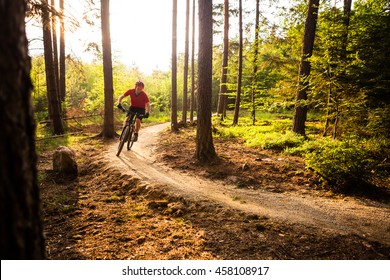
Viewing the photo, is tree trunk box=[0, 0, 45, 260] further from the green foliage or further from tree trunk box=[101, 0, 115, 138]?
tree trunk box=[101, 0, 115, 138]

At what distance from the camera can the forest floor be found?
3.51 m

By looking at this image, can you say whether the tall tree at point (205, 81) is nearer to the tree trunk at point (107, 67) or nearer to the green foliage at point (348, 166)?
the green foliage at point (348, 166)

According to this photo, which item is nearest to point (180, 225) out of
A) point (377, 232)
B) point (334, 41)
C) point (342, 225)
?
point (342, 225)

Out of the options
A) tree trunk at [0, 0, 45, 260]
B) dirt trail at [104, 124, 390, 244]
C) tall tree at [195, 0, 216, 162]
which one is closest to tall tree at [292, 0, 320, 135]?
tall tree at [195, 0, 216, 162]

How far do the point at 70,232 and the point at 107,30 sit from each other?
10580 mm

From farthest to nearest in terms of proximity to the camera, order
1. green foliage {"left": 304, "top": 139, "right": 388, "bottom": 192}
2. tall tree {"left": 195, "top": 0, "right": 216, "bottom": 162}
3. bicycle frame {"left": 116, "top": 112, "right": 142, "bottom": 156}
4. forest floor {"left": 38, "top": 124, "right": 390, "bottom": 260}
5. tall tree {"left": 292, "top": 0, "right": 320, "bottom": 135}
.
Answer: tall tree {"left": 292, "top": 0, "right": 320, "bottom": 135}, bicycle frame {"left": 116, "top": 112, "right": 142, "bottom": 156}, tall tree {"left": 195, "top": 0, "right": 216, "bottom": 162}, green foliage {"left": 304, "top": 139, "right": 388, "bottom": 192}, forest floor {"left": 38, "top": 124, "right": 390, "bottom": 260}

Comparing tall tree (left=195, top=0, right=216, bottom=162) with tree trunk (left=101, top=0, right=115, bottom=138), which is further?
tree trunk (left=101, top=0, right=115, bottom=138)

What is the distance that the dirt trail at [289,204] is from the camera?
4188mm

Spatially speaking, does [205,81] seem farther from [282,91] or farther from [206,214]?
[282,91]

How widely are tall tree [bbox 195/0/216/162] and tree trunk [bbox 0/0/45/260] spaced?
6.81 metres

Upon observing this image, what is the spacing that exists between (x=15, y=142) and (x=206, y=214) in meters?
3.80

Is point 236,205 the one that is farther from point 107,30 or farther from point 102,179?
point 107,30

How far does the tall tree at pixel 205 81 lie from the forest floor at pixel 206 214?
2.12 ft

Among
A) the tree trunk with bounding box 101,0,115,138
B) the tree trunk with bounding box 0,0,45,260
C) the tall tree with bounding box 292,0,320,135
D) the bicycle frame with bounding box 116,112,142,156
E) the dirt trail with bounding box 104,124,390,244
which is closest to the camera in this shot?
the tree trunk with bounding box 0,0,45,260
